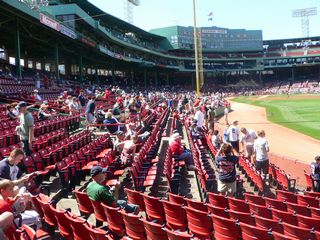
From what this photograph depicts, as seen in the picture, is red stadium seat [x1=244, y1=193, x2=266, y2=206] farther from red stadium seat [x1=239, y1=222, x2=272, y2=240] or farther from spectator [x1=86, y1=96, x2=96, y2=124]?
spectator [x1=86, y1=96, x2=96, y2=124]

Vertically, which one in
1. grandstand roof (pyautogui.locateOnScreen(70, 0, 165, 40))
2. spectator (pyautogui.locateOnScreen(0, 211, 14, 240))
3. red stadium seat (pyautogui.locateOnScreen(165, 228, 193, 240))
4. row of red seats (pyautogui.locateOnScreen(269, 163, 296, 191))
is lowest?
row of red seats (pyautogui.locateOnScreen(269, 163, 296, 191))

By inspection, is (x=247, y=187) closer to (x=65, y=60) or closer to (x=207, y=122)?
(x=207, y=122)

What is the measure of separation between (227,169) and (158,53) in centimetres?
7081

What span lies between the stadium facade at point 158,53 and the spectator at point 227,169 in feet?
104

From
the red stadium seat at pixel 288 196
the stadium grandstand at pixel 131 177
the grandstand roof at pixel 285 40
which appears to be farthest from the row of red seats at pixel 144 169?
the grandstand roof at pixel 285 40

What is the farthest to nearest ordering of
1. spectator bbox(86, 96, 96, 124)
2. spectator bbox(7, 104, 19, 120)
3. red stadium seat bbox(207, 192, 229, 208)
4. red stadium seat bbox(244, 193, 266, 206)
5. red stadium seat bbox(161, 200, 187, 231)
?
spectator bbox(86, 96, 96, 124), spectator bbox(7, 104, 19, 120), red stadium seat bbox(244, 193, 266, 206), red stadium seat bbox(207, 192, 229, 208), red stadium seat bbox(161, 200, 187, 231)

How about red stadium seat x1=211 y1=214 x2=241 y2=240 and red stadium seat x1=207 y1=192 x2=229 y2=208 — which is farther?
red stadium seat x1=207 y1=192 x2=229 y2=208

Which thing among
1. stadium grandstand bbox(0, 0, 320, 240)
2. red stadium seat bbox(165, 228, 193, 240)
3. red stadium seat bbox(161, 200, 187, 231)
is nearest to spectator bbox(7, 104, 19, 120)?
stadium grandstand bbox(0, 0, 320, 240)

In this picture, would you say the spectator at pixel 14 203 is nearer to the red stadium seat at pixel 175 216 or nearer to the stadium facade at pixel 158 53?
the red stadium seat at pixel 175 216

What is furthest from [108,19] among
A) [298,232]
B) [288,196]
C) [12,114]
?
[298,232]

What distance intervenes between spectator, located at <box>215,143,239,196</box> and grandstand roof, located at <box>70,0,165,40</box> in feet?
138

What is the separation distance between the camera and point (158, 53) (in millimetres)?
77625

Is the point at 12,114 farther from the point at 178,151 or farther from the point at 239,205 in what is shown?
the point at 239,205

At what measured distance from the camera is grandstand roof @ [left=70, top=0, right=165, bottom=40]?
1975 inches
